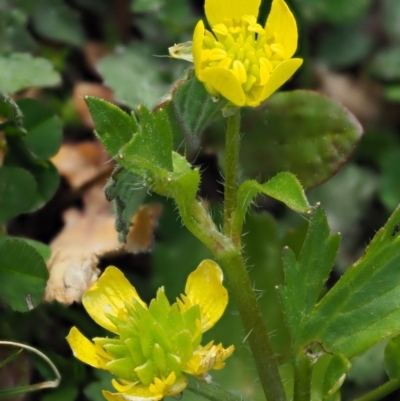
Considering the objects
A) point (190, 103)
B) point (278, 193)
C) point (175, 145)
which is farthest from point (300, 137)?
point (278, 193)

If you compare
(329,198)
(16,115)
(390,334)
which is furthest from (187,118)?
(329,198)

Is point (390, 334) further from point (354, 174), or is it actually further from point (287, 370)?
point (354, 174)

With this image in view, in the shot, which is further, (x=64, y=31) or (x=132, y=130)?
(x=64, y=31)

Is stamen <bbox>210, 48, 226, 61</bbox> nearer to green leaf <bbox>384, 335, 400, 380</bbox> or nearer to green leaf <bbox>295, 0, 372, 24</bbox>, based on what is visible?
green leaf <bbox>384, 335, 400, 380</bbox>

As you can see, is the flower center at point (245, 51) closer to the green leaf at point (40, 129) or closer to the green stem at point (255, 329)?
the green stem at point (255, 329)

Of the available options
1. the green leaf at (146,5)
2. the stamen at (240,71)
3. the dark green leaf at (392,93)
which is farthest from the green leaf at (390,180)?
the stamen at (240,71)

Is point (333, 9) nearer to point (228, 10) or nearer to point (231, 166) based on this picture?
point (228, 10)
